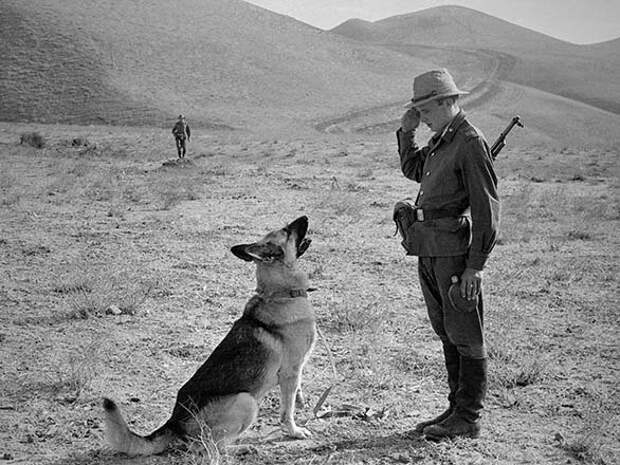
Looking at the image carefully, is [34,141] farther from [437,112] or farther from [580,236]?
[437,112]

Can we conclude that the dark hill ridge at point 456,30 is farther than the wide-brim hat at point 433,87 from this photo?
Yes

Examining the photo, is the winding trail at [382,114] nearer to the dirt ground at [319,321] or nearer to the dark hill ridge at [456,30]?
the dirt ground at [319,321]

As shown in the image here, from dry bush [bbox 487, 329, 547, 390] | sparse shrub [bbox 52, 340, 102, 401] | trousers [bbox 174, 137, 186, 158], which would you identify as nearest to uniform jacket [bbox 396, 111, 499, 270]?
dry bush [bbox 487, 329, 547, 390]

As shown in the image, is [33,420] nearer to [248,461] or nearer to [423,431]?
[248,461]

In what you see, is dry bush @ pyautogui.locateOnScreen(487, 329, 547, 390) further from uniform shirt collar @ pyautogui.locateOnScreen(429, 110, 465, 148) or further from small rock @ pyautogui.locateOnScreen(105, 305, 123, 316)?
small rock @ pyautogui.locateOnScreen(105, 305, 123, 316)

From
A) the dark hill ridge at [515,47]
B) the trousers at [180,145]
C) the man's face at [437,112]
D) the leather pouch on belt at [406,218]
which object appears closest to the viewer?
the man's face at [437,112]

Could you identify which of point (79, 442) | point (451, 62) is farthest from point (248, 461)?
point (451, 62)

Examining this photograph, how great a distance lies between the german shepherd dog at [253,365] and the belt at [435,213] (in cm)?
82

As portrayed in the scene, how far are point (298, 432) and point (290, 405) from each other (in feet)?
0.79

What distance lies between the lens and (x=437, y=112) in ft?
14.5

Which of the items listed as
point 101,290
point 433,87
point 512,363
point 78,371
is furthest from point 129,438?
point 101,290

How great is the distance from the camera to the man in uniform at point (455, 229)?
14.0 ft

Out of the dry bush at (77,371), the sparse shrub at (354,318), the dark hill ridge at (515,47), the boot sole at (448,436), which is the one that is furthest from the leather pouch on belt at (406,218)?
the dark hill ridge at (515,47)

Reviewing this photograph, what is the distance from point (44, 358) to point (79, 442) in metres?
1.70
